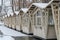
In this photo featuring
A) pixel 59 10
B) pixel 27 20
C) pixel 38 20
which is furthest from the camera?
pixel 27 20

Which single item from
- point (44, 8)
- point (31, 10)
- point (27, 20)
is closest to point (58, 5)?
point (44, 8)

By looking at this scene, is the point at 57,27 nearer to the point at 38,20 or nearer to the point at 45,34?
the point at 45,34

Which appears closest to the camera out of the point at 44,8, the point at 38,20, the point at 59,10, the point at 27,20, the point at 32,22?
the point at 59,10

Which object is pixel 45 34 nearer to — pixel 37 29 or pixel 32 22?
pixel 37 29

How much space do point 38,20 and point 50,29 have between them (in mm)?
2868

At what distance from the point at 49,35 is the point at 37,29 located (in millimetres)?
3167

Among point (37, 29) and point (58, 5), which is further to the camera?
point (37, 29)

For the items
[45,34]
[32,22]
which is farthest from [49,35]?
[32,22]

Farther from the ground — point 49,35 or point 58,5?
point 58,5

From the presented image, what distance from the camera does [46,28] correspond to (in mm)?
18562

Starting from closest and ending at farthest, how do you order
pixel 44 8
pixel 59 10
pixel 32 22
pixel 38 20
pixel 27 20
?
pixel 59 10 → pixel 44 8 → pixel 38 20 → pixel 32 22 → pixel 27 20

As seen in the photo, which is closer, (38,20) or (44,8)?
(44,8)

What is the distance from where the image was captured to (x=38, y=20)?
21266 millimetres

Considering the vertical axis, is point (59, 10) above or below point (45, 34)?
above
